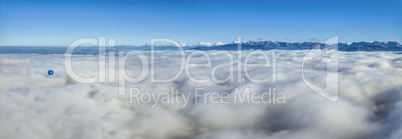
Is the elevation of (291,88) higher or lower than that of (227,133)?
higher

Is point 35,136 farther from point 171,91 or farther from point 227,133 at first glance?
point 171,91

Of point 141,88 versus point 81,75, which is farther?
point 81,75

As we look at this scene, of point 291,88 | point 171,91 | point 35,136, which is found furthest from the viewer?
point 171,91

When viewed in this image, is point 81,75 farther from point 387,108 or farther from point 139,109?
point 387,108

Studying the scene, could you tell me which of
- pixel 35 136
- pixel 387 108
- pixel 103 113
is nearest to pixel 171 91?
pixel 103 113

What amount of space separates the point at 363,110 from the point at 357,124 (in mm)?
10391

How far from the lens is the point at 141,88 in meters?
67.0

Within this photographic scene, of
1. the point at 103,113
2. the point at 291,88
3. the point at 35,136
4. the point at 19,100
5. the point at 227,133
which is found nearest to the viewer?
the point at 35,136

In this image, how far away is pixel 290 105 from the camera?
163 feet

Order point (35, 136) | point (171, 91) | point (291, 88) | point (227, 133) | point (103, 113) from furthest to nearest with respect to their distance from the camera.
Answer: point (171, 91) → point (291, 88) → point (103, 113) → point (227, 133) → point (35, 136)

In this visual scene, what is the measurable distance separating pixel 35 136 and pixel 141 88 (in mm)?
34655

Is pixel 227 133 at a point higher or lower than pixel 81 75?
lower

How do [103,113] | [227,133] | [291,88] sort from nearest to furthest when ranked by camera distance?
[227,133], [103,113], [291,88]

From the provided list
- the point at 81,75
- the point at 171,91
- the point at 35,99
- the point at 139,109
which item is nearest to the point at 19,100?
the point at 35,99
